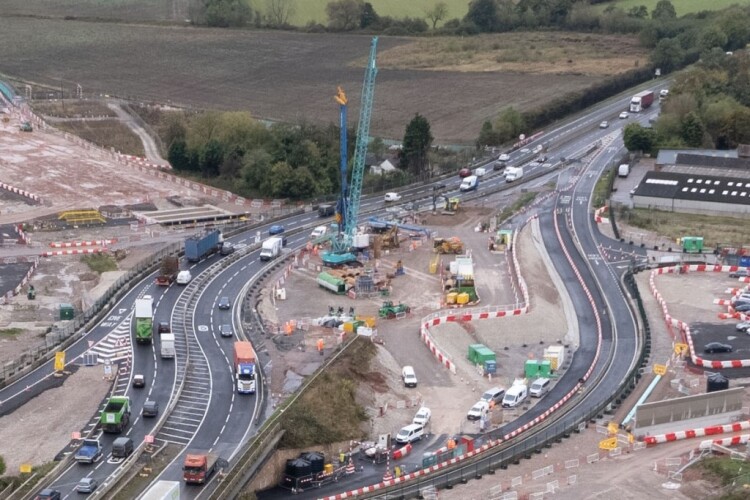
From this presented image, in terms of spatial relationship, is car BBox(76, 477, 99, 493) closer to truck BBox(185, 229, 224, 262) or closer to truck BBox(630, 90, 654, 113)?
truck BBox(185, 229, 224, 262)

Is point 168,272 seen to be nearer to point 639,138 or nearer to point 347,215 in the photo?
point 347,215

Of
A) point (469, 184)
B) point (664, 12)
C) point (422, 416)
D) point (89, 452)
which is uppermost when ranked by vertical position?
point (664, 12)

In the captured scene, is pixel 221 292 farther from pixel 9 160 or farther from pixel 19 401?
pixel 9 160

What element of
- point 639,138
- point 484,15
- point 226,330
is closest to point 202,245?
point 226,330

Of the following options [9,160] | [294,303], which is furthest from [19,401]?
[9,160]

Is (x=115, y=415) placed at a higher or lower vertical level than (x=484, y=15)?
lower

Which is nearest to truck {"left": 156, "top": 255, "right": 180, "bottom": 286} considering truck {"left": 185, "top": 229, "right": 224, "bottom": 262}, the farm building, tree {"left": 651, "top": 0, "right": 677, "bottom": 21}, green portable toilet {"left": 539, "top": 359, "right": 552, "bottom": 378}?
truck {"left": 185, "top": 229, "right": 224, "bottom": 262}
